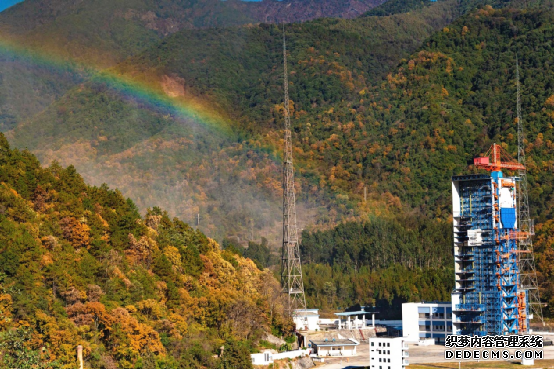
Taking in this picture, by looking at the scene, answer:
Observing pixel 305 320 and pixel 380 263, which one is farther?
pixel 380 263

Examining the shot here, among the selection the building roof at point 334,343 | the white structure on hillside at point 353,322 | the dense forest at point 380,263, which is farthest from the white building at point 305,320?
the dense forest at point 380,263

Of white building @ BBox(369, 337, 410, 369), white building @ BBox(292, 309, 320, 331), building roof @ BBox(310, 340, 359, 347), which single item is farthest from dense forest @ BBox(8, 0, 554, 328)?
white building @ BBox(369, 337, 410, 369)

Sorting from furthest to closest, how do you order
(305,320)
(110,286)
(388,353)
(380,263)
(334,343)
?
(380,263) → (305,320) → (334,343) → (388,353) → (110,286)

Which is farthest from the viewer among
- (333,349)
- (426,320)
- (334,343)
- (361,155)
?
(361,155)

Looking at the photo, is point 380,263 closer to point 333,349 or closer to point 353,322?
point 353,322

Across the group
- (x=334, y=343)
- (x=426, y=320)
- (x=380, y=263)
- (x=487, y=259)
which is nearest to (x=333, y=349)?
(x=334, y=343)

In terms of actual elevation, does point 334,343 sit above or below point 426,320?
below

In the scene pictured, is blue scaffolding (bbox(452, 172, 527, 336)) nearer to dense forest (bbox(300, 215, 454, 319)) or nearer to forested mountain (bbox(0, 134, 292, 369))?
forested mountain (bbox(0, 134, 292, 369))

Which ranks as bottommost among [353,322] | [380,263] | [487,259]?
[353,322]
